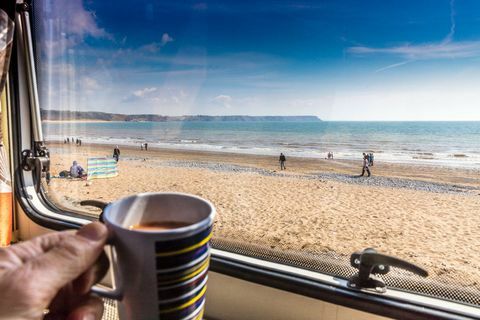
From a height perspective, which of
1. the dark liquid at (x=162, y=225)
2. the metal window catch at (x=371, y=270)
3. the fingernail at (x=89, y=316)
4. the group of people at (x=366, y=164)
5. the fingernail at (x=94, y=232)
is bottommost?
the group of people at (x=366, y=164)

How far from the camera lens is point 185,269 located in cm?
30

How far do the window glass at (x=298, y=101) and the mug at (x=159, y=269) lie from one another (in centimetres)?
61

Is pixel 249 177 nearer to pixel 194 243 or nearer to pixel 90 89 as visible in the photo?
pixel 90 89

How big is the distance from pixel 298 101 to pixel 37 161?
6547 millimetres

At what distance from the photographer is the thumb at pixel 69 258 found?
0.32 metres

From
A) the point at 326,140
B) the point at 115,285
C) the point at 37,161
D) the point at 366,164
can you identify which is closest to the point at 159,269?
the point at 115,285

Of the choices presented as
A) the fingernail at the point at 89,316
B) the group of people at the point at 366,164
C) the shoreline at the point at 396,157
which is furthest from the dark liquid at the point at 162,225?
the group of people at the point at 366,164

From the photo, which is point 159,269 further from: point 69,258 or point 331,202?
point 331,202

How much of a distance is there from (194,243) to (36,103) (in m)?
1.52

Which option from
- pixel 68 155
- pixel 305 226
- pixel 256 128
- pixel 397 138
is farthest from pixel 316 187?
pixel 256 128

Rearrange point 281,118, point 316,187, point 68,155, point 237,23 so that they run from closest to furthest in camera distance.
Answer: point 68,155, point 237,23, point 316,187, point 281,118

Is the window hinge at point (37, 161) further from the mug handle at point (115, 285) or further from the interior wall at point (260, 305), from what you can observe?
the mug handle at point (115, 285)

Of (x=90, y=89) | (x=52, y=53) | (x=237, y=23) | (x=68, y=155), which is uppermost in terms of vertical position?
(x=237, y=23)

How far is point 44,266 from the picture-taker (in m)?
0.33
